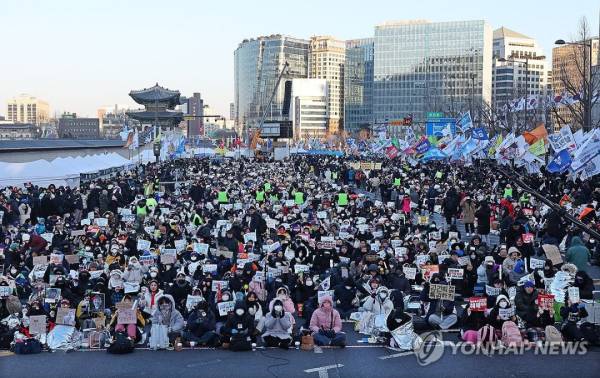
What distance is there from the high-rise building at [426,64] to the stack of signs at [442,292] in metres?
126

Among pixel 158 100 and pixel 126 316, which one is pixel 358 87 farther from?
pixel 126 316

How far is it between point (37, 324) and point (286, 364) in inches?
154

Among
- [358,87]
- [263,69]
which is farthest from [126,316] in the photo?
[263,69]

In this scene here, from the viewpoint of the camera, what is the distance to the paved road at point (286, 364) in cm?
1057

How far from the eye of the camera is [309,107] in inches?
6954

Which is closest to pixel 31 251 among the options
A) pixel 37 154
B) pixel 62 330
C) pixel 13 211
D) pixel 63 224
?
pixel 63 224

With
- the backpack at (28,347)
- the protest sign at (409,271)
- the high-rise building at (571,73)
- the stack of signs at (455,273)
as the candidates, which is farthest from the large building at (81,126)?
the backpack at (28,347)

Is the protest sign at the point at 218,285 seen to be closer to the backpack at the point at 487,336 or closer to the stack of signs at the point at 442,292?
the stack of signs at the point at 442,292

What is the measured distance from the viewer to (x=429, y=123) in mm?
53625

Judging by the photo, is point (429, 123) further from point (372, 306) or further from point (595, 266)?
point (372, 306)

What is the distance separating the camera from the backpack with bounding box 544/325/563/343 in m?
11.8

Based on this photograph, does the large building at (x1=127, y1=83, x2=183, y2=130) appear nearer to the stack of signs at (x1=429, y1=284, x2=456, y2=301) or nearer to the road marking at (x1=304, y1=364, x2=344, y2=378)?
the stack of signs at (x1=429, y1=284, x2=456, y2=301)

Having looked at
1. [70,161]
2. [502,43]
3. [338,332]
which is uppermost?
[502,43]

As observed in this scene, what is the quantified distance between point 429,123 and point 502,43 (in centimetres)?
14410
